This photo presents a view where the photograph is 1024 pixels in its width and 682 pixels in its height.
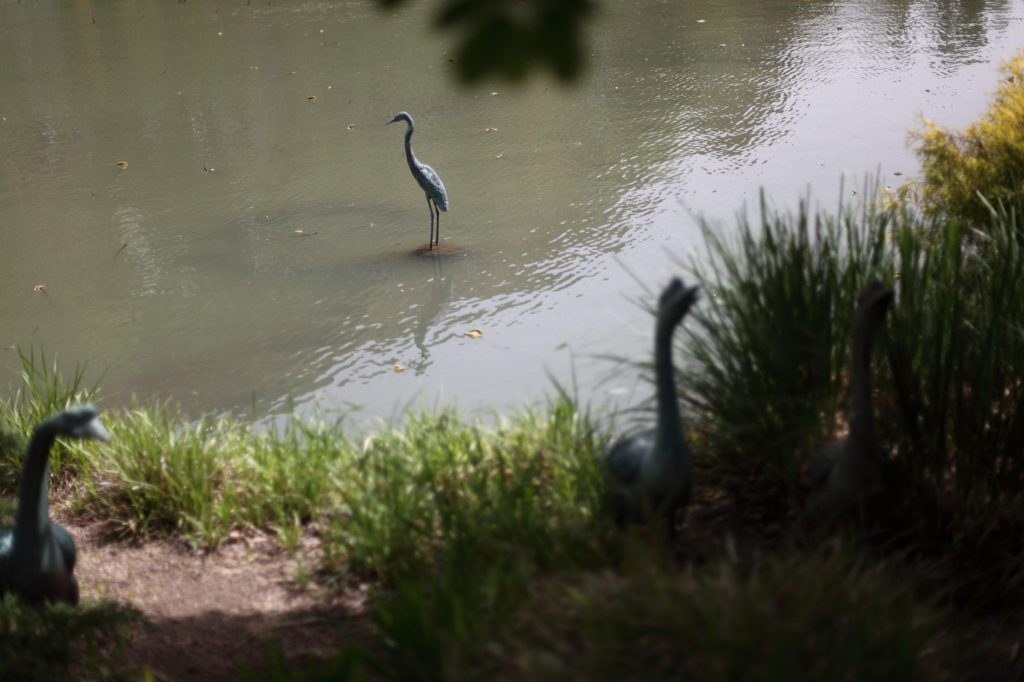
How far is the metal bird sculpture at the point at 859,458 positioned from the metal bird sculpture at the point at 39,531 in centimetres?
193

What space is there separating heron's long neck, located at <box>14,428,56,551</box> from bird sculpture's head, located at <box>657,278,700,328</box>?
170 centimetres

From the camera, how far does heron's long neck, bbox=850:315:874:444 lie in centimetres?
204

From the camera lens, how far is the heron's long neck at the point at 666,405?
80.0 inches

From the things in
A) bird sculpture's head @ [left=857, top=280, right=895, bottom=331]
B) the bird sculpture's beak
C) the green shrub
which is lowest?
the bird sculpture's beak

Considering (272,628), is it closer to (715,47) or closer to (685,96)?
(685,96)

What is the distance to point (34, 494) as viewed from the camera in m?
2.36

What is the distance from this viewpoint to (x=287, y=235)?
20.4ft

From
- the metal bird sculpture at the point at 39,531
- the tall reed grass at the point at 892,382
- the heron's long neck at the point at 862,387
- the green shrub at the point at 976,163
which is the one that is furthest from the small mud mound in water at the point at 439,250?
the heron's long neck at the point at 862,387

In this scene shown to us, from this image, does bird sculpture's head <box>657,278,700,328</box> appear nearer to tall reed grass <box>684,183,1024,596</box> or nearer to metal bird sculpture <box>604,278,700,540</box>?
metal bird sculpture <box>604,278,700,540</box>

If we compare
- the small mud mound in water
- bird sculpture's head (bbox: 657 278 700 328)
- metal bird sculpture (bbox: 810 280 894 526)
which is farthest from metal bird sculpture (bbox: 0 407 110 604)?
the small mud mound in water

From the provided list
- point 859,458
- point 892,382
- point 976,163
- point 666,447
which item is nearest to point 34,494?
point 666,447

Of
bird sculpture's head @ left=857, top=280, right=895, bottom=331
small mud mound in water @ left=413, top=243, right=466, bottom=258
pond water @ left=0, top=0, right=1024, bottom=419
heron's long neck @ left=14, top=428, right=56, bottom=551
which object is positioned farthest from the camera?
small mud mound in water @ left=413, top=243, right=466, bottom=258

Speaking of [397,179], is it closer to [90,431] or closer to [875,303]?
[90,431]

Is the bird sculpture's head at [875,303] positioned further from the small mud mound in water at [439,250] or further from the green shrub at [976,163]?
the small mud mound in water at [439,250]
